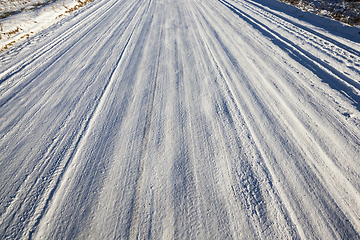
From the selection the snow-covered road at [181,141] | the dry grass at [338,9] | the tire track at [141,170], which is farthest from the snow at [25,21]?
the dry grass at [338,9]

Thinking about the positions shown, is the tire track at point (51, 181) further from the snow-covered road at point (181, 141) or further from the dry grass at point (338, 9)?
A: the dry grass at point (338, 9)

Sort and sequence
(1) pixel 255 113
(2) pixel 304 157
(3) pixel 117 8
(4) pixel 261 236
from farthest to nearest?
(3) pixel 117 8 → (1) pixel 255 113 → (2) pixel 304 157 → (4) pixel 261 236

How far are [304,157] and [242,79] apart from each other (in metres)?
2.16

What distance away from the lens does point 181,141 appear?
8.82ft

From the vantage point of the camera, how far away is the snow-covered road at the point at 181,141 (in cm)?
188

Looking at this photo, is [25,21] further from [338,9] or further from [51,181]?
[338,9]

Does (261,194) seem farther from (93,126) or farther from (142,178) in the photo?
(93,126)

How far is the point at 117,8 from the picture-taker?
9.80 meters

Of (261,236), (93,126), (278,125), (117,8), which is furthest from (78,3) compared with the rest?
(261,236)

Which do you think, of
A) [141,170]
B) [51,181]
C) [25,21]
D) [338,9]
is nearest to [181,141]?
[141,170]

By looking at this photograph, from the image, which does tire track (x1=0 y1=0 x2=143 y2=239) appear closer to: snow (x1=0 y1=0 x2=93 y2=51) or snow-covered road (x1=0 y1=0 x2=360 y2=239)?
snow-covered road (x1=0 y1=0 x2=360 y2=239)

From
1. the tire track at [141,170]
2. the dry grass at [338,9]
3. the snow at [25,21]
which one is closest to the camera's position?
the tire track at [141,170]

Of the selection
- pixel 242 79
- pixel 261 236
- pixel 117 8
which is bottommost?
pixel 261 236

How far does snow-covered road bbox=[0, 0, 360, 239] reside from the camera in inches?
73.8
